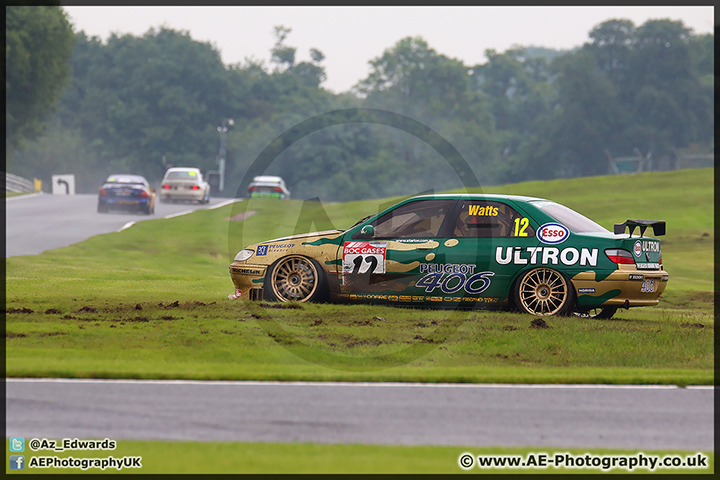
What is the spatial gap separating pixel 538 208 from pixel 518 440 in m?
5.17

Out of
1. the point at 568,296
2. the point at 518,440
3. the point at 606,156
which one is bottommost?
the point at 518,440

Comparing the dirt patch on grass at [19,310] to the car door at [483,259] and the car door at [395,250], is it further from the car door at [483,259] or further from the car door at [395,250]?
the car door at [483,259]

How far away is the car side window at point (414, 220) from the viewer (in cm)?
1077

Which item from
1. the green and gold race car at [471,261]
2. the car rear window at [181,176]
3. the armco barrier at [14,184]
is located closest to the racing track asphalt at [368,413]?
the green and gold race car at [471,261]

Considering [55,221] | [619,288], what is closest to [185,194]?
[55,221]

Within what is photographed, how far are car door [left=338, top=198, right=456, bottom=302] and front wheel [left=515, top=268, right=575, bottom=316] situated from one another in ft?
3.88

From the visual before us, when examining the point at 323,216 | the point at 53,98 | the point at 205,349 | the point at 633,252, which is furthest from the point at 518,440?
the point at 53,98

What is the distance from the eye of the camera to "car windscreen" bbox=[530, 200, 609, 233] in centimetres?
1053

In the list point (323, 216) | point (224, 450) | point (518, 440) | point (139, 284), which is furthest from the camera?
point (323, 216)

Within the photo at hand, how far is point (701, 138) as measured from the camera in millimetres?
85875

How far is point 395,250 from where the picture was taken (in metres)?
10.7

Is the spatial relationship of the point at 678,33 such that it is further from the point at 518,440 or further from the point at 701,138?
the point at 518,440

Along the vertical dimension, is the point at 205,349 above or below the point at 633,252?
below

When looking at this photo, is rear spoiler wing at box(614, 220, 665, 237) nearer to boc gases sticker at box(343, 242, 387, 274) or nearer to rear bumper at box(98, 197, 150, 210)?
boc gases sticker at box(343, 242, 387, 274)
